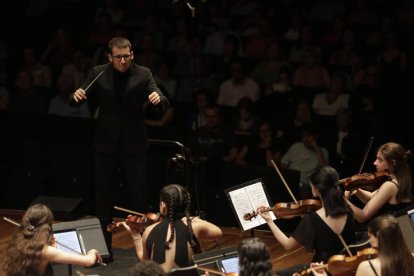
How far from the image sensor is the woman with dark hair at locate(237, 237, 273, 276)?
473 centimetres

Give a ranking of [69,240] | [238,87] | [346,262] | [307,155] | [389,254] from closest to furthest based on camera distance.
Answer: [389,254] → [346,262] → [69,240] → [307,155] → [238,87]

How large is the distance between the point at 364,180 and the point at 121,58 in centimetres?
197

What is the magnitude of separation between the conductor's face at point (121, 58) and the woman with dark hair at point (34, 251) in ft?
5.19

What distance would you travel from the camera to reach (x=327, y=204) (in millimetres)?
5699

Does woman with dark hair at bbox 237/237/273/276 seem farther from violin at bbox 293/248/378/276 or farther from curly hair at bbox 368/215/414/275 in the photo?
curly hair at bbox 368/215/414/275

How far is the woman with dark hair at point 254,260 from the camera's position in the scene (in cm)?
473

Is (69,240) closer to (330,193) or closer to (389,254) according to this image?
(330,193)

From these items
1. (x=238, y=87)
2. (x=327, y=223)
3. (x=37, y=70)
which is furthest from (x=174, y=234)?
(x=37, y=70)

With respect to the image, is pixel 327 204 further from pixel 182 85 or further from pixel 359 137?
pixel 182 85

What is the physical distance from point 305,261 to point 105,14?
195 inches

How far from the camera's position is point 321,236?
5668mm

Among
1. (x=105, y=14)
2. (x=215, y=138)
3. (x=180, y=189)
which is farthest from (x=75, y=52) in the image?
(x=180, y=189)

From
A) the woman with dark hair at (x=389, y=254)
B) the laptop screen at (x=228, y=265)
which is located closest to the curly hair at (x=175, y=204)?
the laptop screen at (x=228, y=265)

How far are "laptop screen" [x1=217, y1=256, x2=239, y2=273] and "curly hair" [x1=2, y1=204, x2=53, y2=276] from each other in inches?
40.2
